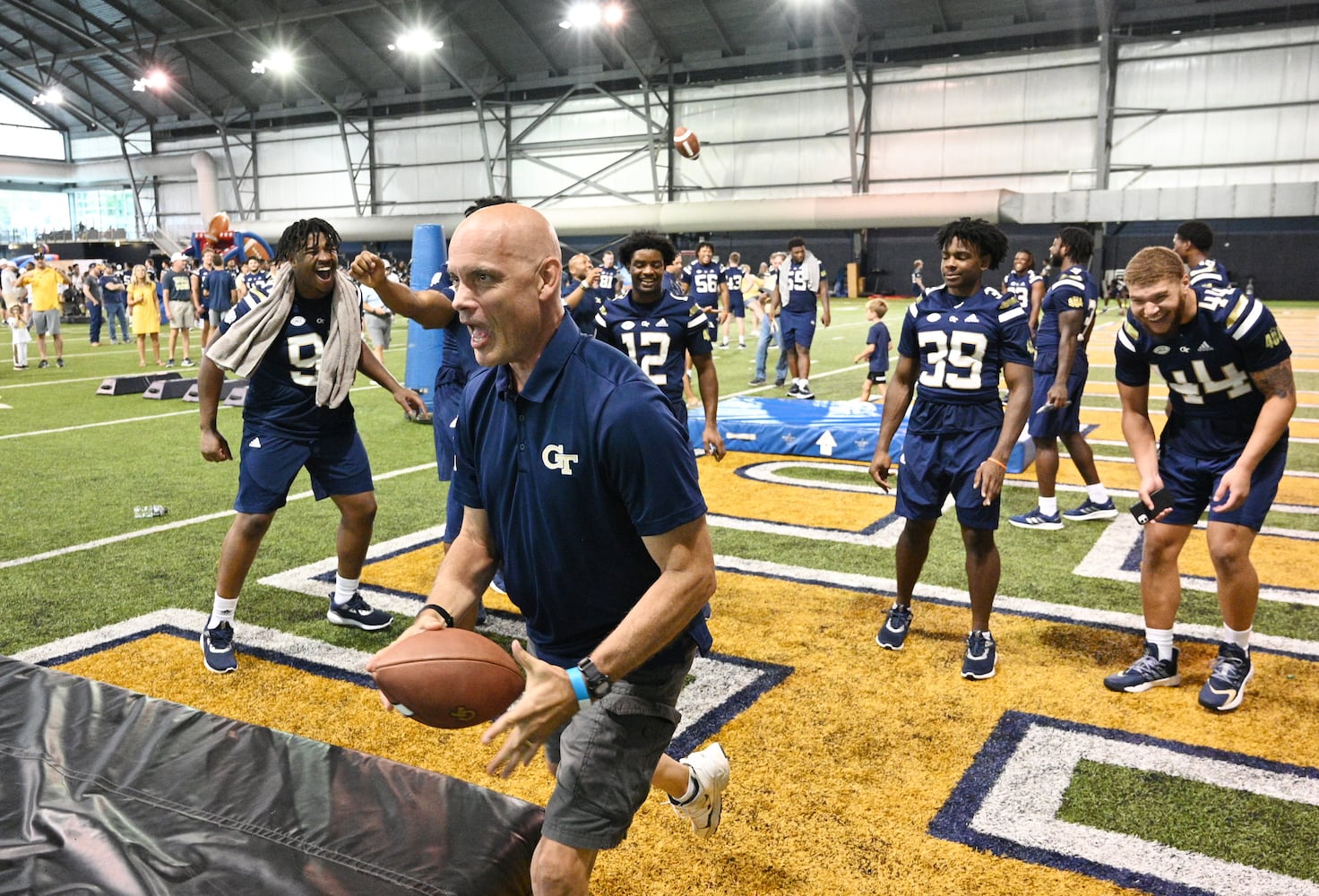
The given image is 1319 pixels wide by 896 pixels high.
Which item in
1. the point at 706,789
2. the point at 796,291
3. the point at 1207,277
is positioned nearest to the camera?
the point at 706,789

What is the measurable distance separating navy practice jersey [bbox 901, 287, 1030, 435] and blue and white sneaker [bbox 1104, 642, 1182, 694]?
1.27m

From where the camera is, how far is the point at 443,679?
2.27 metres

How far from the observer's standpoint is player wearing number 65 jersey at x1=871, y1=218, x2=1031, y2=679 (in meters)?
4.67

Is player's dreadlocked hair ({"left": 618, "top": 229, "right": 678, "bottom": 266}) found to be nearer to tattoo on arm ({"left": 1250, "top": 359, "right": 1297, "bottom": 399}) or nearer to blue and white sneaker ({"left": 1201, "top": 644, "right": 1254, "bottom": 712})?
tattoo on arm ({"left": 1250, "top": 359, "right": 1297, "bottom": 399})

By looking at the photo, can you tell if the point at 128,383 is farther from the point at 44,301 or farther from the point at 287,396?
the point at 287,396

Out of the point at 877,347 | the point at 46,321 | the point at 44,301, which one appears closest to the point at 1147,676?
the point at 877,347

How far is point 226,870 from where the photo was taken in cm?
258

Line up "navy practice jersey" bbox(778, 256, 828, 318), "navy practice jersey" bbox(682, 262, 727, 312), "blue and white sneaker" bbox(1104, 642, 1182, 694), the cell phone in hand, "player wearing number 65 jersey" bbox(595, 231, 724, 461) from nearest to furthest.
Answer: the cell phone in hand, "blue and white sneaker" bbox(1104, 642, 1182, 694), "player wearing number 65 jersey" bbox(595, 231, 724, 461), "navy practice jersey" bbox(778, 256, 828, 318), "navy practice jersey" bbox(682, 262, 727, 312)

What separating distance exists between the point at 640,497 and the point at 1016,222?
106 ft

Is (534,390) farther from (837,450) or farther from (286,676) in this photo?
(837,450)

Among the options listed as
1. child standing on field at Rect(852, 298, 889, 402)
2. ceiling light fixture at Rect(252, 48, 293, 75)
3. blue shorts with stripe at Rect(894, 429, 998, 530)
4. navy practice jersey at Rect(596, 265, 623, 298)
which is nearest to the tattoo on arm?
blue shorts with stripe at Rect(894, 429, 998, 530)

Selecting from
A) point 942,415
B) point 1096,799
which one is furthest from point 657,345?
point 1096,799

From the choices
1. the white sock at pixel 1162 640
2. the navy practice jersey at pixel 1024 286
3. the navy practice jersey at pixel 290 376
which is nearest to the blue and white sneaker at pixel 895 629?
the white sock at pixel 1162 640

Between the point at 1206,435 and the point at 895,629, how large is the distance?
66.6 inches
